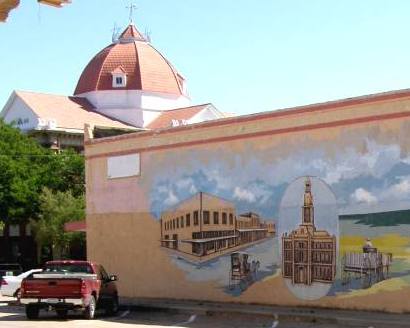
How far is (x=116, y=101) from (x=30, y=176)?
61.2 feet

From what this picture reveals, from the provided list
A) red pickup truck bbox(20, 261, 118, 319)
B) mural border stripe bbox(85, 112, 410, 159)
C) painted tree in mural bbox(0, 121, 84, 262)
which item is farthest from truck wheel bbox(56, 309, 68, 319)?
painted tree in mural bbox(0, 121, 84, 262)

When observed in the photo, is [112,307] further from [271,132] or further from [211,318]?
[271,132]

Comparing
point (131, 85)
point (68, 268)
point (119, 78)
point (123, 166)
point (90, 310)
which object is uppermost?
point (119, 78)

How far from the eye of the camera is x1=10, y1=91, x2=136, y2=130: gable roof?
59.9 metres

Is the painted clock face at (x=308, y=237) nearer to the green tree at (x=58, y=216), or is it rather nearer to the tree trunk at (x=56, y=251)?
the green tree at (x=58, y=216)

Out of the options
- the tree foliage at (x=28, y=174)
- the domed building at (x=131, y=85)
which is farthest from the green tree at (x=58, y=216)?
the domed building at (x=131, y=85)

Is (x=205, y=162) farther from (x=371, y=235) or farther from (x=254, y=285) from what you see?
(x=371, y=235)

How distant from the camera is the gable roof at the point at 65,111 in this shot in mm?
59853

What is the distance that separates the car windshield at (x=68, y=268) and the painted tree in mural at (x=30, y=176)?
22.8 metres

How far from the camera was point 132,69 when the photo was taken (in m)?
66.4

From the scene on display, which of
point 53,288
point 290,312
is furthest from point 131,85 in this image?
point 290,312

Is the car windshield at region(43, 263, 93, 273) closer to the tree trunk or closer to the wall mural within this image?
the wall mural

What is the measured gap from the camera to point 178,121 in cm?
6094

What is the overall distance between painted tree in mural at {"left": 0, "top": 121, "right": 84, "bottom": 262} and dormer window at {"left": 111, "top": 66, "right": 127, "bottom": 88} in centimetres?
1425
